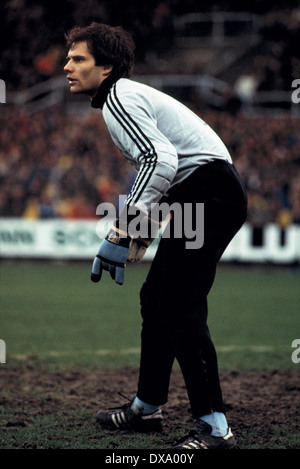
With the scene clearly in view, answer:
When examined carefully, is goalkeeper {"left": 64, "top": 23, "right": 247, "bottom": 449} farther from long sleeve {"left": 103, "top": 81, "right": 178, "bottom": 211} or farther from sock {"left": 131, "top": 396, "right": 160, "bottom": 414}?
sock {"left": 131, "top": 396, "right": 160, "bottom": 414}

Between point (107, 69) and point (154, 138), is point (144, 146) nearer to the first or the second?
point (154, 138)

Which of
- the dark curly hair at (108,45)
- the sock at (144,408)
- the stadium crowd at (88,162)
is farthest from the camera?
the stadium crowd at (88,162)

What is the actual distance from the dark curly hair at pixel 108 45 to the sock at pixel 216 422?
1.93 metres

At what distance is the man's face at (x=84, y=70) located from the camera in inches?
158

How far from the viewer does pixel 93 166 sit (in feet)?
64.4

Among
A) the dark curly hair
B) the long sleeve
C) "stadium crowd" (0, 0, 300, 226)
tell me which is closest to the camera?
the long sleeve

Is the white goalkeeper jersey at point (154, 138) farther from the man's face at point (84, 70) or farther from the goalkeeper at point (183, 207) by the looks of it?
the man's face at point (84, 70)

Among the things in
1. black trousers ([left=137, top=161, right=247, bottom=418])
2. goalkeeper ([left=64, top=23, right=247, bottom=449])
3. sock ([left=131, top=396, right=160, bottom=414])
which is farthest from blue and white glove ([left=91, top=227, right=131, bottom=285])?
sock ([left=131, top=396, right=160, bottom=414])

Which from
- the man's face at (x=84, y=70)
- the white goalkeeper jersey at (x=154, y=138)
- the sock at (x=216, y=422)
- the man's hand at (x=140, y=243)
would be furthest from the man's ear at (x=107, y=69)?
the sock at (x=216, y=422)

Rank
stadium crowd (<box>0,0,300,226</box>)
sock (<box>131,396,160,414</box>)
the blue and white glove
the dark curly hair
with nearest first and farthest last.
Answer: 1. the blue and white glove
2. the dark curly hair
3. sock (<box>131,396,160,414</box>)
4. stadium crowd (<box>0,0,300,226</box>)

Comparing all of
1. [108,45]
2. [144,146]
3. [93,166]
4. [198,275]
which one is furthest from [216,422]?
[93,166]

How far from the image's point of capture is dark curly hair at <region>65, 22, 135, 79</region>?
3.97m

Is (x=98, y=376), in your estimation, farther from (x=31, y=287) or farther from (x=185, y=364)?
(x=31, y=287)

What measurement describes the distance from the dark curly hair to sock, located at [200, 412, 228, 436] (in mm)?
1929
